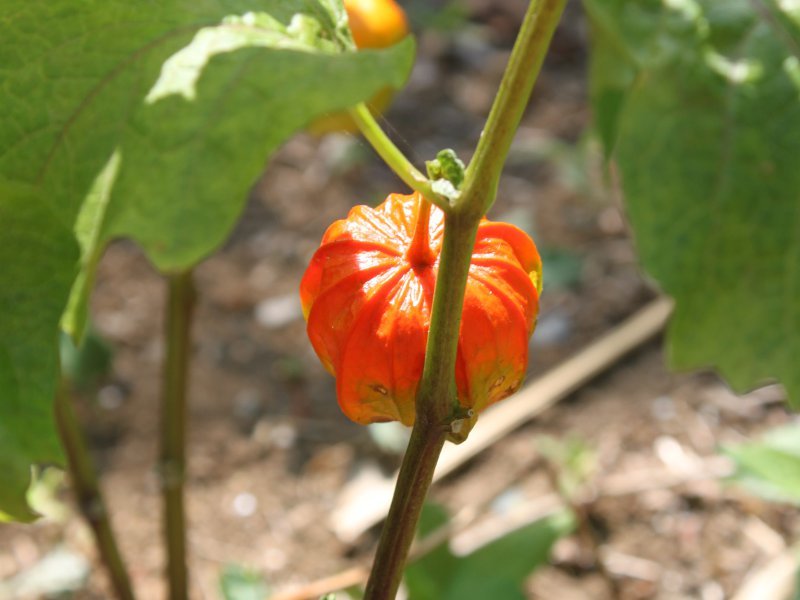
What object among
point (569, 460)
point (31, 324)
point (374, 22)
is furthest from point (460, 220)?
point (569, 460)

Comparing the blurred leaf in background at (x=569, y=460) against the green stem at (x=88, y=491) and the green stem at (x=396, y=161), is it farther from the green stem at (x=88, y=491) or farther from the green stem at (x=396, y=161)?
the green stem at (x=396, y=161)

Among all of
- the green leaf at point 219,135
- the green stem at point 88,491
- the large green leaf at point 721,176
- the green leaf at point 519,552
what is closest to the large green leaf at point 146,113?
the green leaf at point 219,135

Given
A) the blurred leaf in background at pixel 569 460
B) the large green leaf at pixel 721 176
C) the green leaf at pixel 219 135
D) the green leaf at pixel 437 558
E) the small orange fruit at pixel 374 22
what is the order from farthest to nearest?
the blurred leaf in background at pixel 569 460, the green leaf at pixel 437 558, the small orange fruit at pixel 374 22, the large green leaf at pixel 721 176, the green leaf at pixel 219 135

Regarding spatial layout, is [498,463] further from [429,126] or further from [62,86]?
[62,86]

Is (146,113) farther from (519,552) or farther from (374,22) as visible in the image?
(519,552)

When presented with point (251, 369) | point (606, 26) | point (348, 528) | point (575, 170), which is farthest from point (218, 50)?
point (575, 170)

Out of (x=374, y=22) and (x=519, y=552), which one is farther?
(x=519, y=552)
